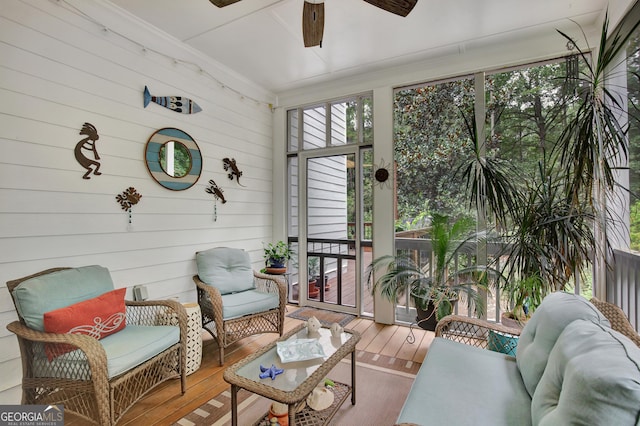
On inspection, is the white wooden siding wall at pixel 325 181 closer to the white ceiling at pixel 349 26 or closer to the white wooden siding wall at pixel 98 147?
the white ceiling at pixel 349 26

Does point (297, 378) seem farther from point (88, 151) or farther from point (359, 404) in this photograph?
point (88, 151)

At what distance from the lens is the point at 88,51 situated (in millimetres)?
2338

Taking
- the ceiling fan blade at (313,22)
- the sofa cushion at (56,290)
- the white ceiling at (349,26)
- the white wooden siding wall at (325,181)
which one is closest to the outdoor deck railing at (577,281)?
the white wooden siding wall at (325,181)

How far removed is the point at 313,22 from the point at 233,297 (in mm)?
2368

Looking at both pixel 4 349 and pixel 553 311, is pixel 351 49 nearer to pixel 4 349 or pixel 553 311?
pixel 553 311

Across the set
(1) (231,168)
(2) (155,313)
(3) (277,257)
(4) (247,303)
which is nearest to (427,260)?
(3) (277,257)

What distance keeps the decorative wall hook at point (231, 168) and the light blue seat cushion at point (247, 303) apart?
53.7 inches

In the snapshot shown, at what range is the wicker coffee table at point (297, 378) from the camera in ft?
4.73

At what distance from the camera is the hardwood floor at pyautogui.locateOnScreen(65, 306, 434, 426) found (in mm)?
1951

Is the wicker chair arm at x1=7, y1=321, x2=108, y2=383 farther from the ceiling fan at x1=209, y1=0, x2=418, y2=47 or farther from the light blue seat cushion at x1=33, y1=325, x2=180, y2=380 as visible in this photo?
the ceiling fan at x1=209, y1=0, x2=418, y2=47

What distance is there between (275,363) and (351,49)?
9.61 feet

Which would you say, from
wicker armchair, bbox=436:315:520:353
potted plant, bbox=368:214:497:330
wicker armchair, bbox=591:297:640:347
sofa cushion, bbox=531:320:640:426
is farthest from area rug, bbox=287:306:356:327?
sofa cushion, bbox=531:320:640:426

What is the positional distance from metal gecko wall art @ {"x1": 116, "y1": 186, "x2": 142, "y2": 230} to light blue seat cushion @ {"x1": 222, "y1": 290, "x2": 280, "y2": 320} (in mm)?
1065

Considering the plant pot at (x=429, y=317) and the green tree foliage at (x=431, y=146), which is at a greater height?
the green tree foliage at (x=431, y=146)
